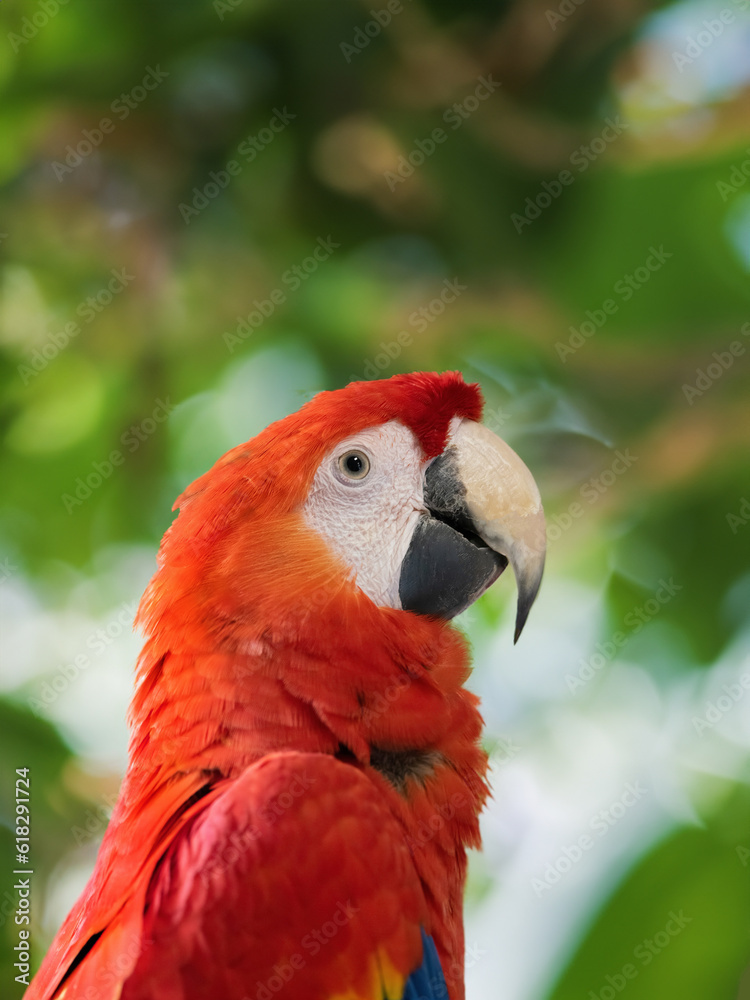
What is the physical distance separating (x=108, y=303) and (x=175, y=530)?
104cm

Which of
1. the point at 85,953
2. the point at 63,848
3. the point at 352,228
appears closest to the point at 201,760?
the point at 85,953

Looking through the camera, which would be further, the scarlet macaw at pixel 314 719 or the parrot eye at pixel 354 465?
the parrot eye at pixel 354 465

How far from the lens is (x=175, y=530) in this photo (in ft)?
3.51

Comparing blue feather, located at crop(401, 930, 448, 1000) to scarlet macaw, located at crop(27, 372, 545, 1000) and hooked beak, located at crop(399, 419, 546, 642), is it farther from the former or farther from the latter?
hooked beak, located at crop(399, 419, 546, 642)

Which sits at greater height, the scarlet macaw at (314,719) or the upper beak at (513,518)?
the upper beak at (513,518)

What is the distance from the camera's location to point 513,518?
1.09 metres

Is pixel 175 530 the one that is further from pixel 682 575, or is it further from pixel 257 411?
pixel 682 575

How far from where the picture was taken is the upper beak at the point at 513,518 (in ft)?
3.56

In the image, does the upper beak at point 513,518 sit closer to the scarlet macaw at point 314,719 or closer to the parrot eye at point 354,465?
the scarlet macaw at point 314,719

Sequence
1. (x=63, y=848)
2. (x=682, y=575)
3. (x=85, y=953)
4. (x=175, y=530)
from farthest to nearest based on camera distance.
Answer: (x=682, y=575), (x=63, y=848), (x=175, y=530), (x=85, y=953)

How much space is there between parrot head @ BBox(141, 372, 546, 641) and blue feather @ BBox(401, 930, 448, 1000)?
0.38 metres

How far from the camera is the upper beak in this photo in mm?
1086

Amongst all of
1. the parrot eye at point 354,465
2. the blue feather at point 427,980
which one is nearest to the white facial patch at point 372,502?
the parrot eye at point 354,465

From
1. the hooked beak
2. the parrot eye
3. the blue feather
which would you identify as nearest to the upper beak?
the hooked beak
